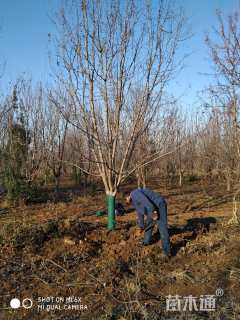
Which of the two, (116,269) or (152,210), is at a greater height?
(152,210)

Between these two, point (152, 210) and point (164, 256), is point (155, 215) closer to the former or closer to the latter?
A: point (152, 210)

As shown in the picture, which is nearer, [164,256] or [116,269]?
[116,269]

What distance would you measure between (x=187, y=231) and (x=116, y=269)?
206 cm

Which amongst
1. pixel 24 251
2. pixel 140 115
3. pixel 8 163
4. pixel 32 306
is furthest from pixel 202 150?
pixel 32 306

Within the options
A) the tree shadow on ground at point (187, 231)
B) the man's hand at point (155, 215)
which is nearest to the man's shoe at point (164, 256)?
the tree shadow on ground at point (187, 231)

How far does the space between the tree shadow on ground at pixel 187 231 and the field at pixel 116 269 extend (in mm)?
17

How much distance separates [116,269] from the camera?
4.29m

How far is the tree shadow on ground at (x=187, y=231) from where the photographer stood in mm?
5422

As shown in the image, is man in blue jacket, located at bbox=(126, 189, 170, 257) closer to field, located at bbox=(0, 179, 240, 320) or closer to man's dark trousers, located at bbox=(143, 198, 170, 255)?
man's dark trousers, located at bbox=(143, 198, 170, 255)

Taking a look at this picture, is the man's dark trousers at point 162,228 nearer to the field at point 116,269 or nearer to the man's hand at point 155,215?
the man's hand at point 155,215

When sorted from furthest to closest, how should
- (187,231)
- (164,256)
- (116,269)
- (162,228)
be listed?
(187,231)
(162,228)
(164,256)
(116,269)

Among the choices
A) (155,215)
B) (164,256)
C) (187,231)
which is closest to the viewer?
(164,256)

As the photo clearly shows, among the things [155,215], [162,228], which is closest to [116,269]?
[162,228]

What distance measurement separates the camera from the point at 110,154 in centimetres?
583
